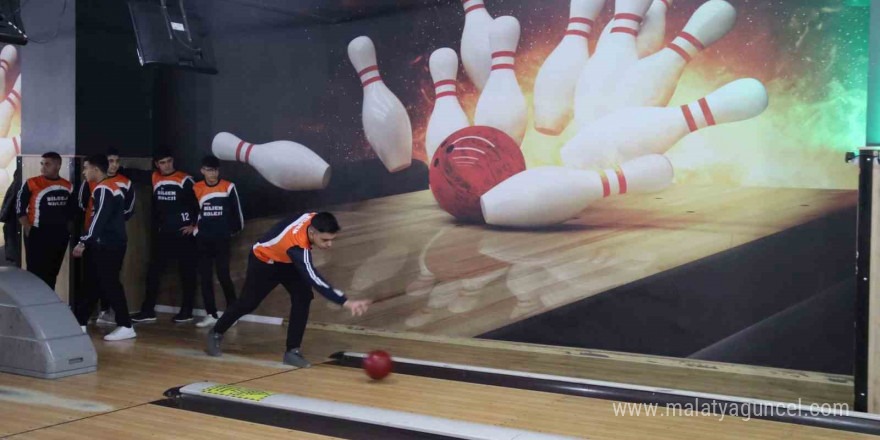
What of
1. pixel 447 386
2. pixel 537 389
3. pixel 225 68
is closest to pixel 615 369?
pixel 537 389

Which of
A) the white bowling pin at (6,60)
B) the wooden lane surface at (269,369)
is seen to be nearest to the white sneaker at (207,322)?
the wooden lane surface at (269,369)

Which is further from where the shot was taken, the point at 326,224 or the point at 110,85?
the point at 110,85

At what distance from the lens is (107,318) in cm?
479

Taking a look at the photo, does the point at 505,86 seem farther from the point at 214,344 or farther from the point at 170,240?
the point at 170,240

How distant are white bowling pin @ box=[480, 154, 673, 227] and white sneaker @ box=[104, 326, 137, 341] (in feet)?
6.06

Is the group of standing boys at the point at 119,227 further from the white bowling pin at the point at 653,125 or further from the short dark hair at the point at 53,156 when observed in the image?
the white bowling pin at the point at 653,125

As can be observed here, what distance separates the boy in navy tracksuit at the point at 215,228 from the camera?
464cm

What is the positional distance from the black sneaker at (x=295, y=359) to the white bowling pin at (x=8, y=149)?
9.75ft

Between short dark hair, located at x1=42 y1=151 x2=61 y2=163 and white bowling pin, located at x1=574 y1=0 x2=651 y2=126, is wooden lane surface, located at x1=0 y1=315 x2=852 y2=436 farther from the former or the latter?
white bowling pin, located at x1=574 y1=0 x2=651 y2=126

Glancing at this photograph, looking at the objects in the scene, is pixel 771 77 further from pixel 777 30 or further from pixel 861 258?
pixel 861 258

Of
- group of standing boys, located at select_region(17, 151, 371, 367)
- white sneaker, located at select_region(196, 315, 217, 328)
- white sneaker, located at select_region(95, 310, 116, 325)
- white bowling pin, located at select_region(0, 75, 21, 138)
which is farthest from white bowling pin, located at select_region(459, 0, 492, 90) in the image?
white bowling pin, located at select_region(0, 75, 21, 138)

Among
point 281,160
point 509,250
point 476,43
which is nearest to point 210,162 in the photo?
point 281,160

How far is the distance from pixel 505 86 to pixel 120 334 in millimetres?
2241

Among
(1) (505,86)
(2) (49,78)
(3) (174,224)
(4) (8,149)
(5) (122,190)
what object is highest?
(2) (49,78)
